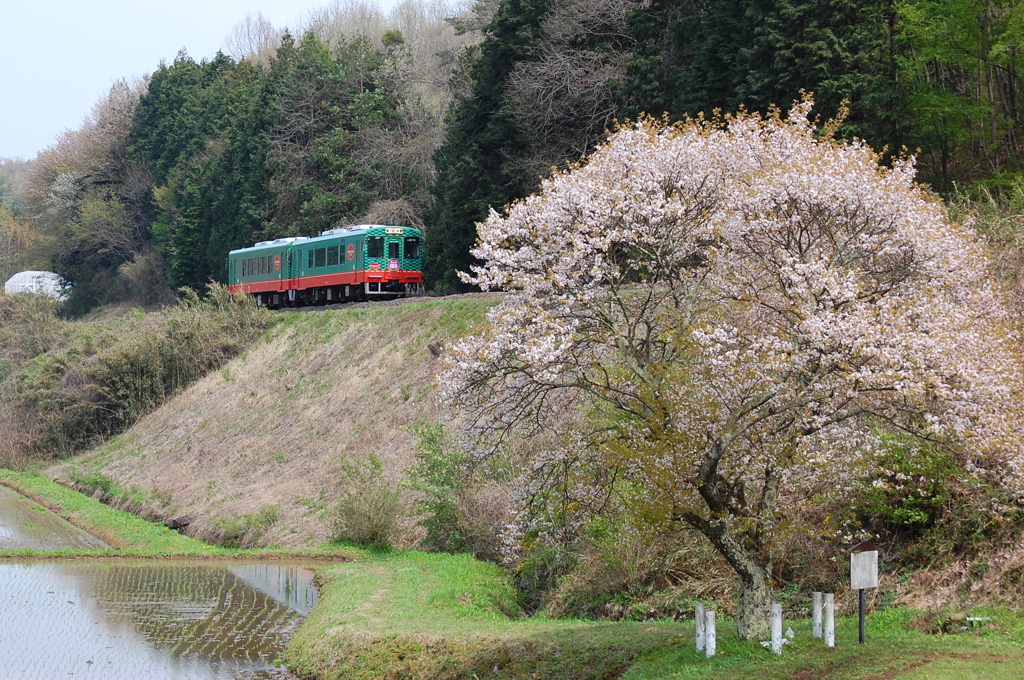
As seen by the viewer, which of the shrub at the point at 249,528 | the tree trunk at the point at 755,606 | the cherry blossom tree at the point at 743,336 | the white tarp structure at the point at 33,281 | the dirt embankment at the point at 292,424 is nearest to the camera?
the cherry blossom tree at the point at 743,336

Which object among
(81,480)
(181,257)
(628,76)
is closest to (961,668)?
(628,76)

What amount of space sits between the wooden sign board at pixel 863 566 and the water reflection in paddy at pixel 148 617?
7.69 meters

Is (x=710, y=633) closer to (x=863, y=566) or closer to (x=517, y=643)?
(x=863, y=566)

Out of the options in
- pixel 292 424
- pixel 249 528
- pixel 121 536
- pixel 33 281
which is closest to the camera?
pixel 249 528

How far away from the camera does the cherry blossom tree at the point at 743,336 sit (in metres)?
11.5

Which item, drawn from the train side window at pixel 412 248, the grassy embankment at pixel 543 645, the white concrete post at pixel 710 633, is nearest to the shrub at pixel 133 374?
the train side window at pixel 412 248

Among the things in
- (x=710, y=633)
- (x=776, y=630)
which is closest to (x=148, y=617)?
(x=710, y=633)

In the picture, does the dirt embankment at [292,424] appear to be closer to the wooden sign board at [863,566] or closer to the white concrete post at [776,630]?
the white concrete post at [776,630]

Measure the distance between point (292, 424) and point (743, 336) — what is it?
24139 mm

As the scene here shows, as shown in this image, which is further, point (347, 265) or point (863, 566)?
point (347, 265)

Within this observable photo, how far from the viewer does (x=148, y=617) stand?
17891 mm

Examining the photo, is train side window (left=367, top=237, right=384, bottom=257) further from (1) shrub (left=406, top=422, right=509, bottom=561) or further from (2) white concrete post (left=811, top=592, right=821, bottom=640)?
(2) white concrete post (left=811, top=592, right=821, bottom=640)

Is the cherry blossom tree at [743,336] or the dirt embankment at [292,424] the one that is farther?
the dirt embankment at [292,424]

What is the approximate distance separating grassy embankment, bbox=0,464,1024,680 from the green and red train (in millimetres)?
19372
